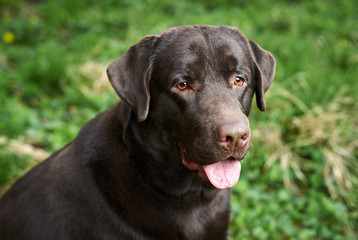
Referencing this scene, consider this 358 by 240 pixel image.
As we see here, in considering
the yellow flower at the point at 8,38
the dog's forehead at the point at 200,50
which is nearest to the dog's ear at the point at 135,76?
the dog's forehead at the point at 200,50

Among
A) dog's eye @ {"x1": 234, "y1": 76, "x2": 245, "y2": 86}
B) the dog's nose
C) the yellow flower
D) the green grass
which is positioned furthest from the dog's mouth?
the yellow flower

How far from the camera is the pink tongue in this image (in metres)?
2.12

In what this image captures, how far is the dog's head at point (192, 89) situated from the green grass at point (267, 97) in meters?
1.31

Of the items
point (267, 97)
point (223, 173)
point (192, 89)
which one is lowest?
point (267, 97)

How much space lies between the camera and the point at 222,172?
215cm

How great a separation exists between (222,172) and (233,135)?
337 mm

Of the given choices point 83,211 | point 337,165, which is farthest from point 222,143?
point 337,165

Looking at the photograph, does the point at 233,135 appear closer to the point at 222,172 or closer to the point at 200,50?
the point at 222,172

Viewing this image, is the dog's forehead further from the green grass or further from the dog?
the green grass

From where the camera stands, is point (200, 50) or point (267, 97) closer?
point (200, 50)

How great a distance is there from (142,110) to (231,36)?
72 cm

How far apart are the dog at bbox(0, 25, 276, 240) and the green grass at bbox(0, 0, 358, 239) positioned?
1.15 meters

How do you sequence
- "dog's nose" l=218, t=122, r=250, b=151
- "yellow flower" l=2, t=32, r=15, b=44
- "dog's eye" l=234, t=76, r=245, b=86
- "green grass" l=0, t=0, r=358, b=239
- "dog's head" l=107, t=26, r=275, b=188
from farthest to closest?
"yellow flower" l=2, t=32, r=15, b=44 < "green grass" l=0, t=0, r=358, b=239 < "dog's eye" l=234, t=76, r=245, b=86 < "dog's head" l=107, t=26, r=275, b=188 < "dog's nose" l=218, t=122, r=250, b=151

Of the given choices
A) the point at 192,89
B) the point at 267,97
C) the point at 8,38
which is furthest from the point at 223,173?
the point at 8,38
